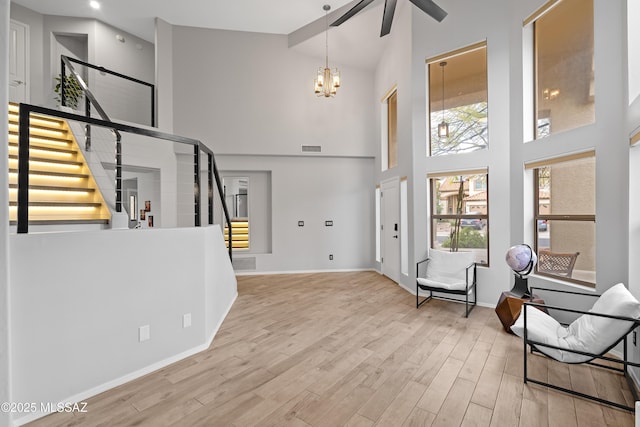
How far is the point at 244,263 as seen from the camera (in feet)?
22.5

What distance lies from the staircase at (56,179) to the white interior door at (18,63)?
204 centimetres

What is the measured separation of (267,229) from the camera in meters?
7.09

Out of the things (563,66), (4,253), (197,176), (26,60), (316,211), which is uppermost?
(26,60)

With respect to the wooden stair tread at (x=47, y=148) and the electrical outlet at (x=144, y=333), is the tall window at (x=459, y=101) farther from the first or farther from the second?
the wooden stair tread at (x=47, y=148)

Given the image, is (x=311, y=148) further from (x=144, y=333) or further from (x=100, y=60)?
(x=144, y=333)

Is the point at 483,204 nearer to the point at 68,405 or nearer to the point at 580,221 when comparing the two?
the point at 580,221

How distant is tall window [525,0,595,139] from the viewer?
3.27 metres

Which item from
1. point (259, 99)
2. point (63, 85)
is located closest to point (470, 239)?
point (259, 99)

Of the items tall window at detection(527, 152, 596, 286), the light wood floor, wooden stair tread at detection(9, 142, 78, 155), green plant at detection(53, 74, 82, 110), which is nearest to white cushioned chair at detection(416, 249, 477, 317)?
the light wood floor

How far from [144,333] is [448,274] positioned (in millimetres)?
3911

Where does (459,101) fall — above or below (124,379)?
above

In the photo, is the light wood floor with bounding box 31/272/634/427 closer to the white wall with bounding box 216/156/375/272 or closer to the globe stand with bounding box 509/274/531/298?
the globe stand with bounding box 509/274/531/298

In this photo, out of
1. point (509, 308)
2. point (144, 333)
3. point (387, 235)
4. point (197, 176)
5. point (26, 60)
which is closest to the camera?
A: point (144, 333)

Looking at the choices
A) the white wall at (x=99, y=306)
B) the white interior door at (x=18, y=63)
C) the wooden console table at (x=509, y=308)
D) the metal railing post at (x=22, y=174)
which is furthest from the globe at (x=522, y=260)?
the white interior door at (x=18, y=63)
